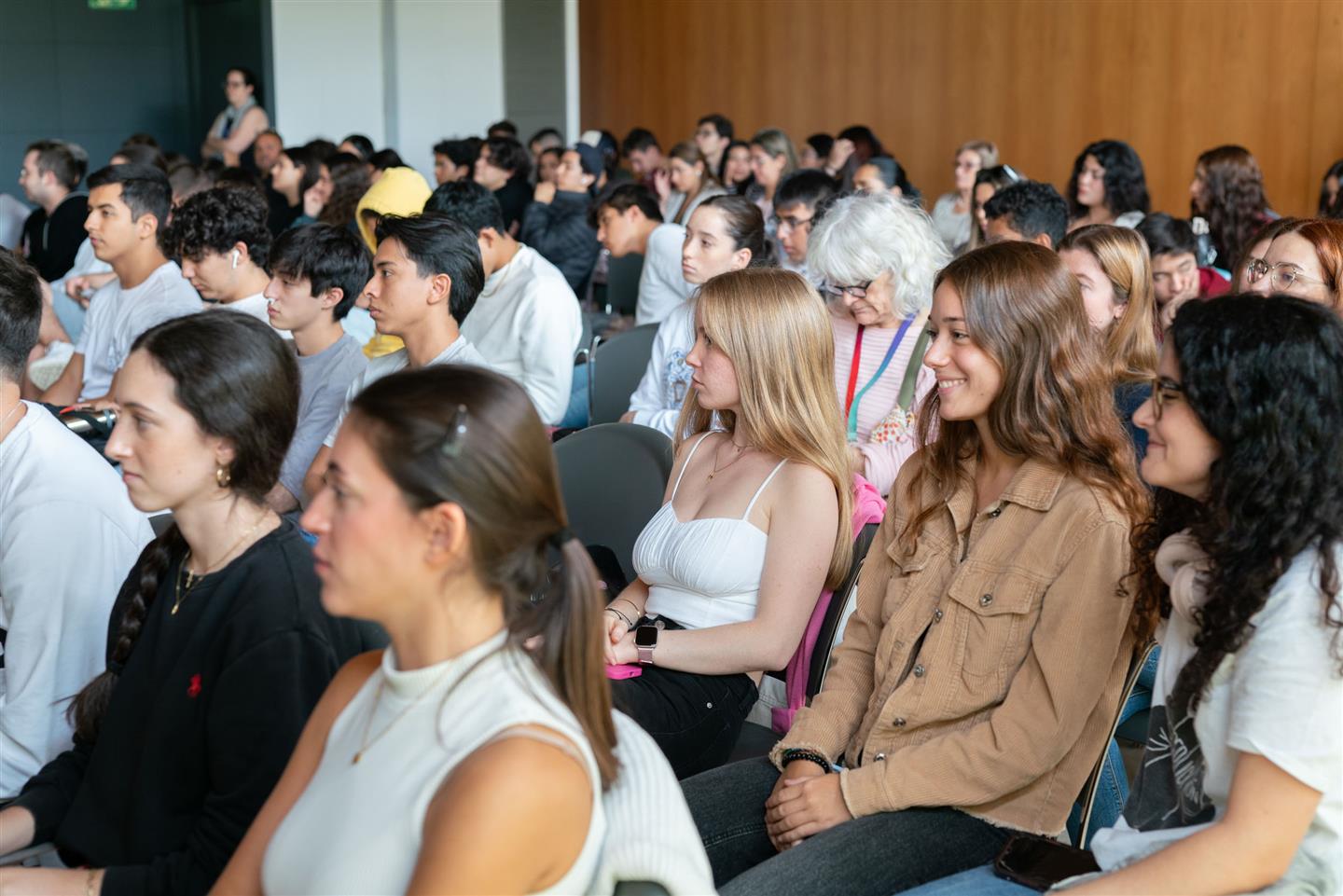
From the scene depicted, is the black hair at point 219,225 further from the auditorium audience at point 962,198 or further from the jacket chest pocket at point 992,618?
the auditorium audience at point 962,198

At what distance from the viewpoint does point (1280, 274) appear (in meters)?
2.88

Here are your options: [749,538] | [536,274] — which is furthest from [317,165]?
[749,538]

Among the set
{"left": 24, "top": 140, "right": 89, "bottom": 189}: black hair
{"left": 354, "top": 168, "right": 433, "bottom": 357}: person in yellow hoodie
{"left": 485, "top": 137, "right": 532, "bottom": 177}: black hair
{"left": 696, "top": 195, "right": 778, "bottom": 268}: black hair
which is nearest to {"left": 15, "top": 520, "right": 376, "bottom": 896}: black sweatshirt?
{"left": 696, "top": 195, "right": 778, "bottom": 268}: black hair

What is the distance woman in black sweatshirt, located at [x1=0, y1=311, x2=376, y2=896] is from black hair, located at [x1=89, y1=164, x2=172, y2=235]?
2994mm

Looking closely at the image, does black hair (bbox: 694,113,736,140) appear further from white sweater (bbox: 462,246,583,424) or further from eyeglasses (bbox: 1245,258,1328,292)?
eyeglasses (bbox: 1245,258,1328,292)

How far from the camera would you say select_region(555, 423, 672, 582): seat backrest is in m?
2.88

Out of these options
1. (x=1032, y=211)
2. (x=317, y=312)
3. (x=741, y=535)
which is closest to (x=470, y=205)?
(x=317, y=312)

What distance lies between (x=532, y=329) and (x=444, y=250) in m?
0.85

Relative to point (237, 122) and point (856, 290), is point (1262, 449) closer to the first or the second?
point (856, 290)

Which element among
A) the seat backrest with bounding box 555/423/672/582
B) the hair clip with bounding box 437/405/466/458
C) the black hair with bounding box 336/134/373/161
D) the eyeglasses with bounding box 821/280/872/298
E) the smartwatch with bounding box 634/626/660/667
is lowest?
the smartwatch with bounding box 634/626/660/667

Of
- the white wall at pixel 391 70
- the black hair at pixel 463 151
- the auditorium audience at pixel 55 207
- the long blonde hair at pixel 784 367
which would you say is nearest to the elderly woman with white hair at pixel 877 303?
the long blonde hair at pixel 784 367

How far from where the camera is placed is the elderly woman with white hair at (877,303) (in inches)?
131

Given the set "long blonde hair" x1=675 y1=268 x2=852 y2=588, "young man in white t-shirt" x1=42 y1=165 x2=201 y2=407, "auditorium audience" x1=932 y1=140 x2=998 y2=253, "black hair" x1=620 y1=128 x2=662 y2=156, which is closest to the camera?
"long blonde hair" x1=675 y1=268 x2=852 y2=588

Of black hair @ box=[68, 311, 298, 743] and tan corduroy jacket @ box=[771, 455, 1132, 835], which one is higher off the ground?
black hair @ box=[68, 311, 298, 743]
